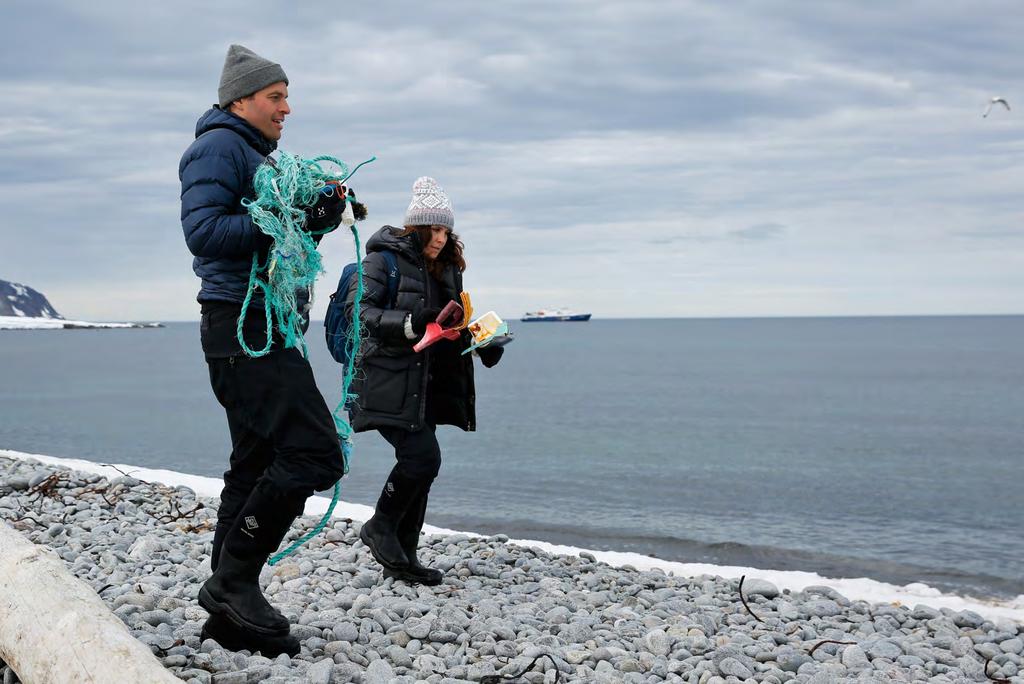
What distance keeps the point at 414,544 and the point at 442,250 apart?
1.92m

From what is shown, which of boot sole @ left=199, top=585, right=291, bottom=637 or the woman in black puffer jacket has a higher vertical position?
the woman in black puffer jacket

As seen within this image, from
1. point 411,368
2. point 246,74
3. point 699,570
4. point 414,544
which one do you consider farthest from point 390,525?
point 699,570

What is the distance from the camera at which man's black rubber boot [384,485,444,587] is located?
6520 mm

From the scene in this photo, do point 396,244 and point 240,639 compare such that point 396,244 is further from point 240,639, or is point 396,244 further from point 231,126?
point 240,639

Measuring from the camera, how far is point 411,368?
6.12 m

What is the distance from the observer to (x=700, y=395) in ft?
203

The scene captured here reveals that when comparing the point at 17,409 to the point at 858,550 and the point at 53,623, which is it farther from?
the point at 53,623

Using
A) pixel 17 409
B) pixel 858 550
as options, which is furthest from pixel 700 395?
pixel 858 550

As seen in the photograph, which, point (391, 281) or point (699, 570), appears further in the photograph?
point (699, 570)

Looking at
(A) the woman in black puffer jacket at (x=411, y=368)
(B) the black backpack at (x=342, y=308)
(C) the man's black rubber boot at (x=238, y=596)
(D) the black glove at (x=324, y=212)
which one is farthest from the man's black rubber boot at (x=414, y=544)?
(D) the black glove at (x=324, y=212)

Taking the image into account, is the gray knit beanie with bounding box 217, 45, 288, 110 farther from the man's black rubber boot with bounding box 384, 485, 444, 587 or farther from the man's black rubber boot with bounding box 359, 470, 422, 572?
the man's black rubber boot with bounding box 384, 485, 444, 587

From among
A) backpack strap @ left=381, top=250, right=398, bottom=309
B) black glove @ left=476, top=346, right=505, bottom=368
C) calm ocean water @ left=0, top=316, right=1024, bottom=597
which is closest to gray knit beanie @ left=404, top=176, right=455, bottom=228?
backpack strap @ left=381, top=250, right=398, bottom=309

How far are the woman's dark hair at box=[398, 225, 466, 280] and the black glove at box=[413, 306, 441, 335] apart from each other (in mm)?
515

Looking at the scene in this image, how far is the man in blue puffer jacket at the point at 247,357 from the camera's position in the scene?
435 centimetres
